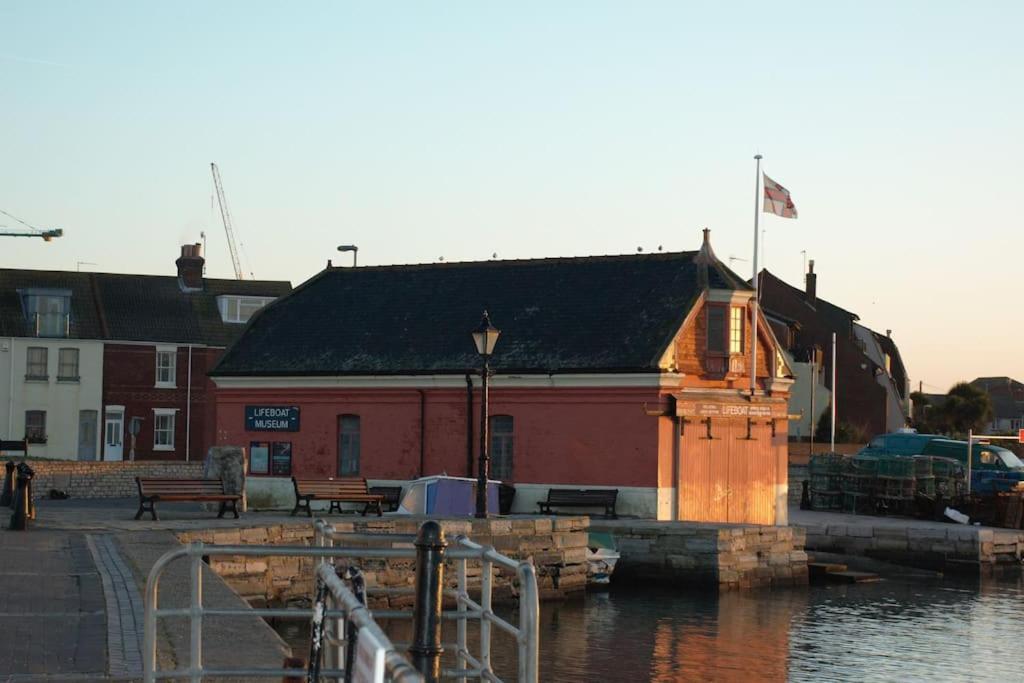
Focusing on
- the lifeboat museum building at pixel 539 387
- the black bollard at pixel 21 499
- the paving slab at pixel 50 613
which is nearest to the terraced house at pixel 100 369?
the lifeboat museum building at pixel 539 387

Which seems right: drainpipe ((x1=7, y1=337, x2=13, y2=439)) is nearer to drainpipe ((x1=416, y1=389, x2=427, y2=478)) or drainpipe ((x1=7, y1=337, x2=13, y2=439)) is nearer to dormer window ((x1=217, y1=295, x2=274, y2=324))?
dormer window ((x1=217, y1=295, x2=274, y2=324))

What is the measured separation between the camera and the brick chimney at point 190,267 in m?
71.3

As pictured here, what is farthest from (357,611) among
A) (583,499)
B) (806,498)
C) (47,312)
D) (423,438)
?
(47,312)

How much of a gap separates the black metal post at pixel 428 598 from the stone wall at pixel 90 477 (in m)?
34.8

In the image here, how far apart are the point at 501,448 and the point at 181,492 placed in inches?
454

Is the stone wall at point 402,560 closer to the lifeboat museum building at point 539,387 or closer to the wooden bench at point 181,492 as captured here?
the wooden bench at point 181,492

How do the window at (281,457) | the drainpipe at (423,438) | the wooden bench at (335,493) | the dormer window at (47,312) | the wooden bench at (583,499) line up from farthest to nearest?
the dormer window at (47,312), the window at (281,457), the drainpipe at (423,438), the wooden bench at (583,499), the wooden bench at (335,493)

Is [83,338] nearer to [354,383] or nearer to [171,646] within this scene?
[354,383]

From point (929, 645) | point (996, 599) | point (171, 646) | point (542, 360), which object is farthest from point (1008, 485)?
point (171, 646)

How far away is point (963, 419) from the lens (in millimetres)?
95000

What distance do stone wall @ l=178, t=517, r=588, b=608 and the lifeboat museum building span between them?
21.7ft

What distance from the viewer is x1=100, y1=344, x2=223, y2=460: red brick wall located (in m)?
65.2

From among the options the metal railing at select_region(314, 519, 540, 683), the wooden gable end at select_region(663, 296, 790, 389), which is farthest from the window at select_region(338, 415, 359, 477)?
the metal railing at select_region(314, 519, 540, 683)

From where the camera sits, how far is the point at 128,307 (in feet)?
222
